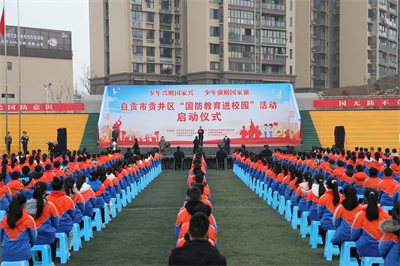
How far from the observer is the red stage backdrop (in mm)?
32812

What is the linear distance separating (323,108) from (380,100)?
4.26 metres

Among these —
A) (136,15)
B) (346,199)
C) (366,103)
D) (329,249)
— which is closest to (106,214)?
(329,249)

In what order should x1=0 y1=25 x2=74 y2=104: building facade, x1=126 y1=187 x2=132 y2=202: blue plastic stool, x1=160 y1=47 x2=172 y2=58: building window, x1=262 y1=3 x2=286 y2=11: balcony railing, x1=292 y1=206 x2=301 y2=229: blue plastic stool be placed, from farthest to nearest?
x1=160 y1=47 x2=172 y2=58: building window → x1=262 y1=3 x2=286 y2=11: balcony railing → x1=0 y1=25 x2=74 y2=104: building facade → x1=126 y1=187 x2=132 y2=202: blue plastic stool → x1=292 y1=206 x2=301 y2=229: blue plastic stool

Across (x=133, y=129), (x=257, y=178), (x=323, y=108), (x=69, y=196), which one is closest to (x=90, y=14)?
(x=133, y=129)

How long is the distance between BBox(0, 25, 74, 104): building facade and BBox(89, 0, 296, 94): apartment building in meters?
4.64

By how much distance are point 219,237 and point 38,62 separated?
5568cm

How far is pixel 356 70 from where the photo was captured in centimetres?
6712

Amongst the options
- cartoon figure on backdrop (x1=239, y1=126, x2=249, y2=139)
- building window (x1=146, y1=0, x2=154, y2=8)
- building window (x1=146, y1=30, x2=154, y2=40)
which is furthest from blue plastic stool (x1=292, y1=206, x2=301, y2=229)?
building window (x1=146, y1=0, x2=154, y2=8)

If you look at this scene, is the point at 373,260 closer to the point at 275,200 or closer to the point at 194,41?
the point at 275,200

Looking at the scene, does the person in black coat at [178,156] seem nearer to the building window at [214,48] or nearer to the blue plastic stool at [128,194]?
the blue plastic stool at [128,194]

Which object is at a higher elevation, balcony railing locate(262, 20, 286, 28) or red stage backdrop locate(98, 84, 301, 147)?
balcony railing locate(262, 20, 286, 28)

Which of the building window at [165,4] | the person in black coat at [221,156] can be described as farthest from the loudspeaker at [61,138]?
the building window at [165,4]

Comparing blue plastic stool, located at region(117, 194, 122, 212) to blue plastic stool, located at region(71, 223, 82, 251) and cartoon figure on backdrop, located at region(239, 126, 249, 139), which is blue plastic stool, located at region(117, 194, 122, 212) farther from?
cartoon figure on backdrop, located at region(239, 126, 249, 139)

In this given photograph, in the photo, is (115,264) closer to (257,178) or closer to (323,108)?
(257,178)
